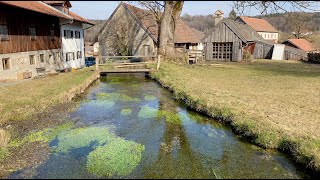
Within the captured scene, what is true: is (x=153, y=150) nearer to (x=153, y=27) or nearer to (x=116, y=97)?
(x=116, y=97)

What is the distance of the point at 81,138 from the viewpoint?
962 centimetres

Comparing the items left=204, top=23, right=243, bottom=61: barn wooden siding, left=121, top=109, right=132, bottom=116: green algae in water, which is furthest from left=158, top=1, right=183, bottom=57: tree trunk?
left=121, top=109, right=132, bottom=116: green algae in water

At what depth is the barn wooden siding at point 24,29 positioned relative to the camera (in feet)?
68.1

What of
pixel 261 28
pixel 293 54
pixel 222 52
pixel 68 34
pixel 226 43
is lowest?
pixel 293 54

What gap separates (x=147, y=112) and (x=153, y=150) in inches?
178

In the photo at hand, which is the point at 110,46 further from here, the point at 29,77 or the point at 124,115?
the point at 124,115

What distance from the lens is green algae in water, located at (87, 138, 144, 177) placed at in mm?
7249

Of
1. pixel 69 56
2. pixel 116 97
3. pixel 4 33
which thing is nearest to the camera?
pixel 116 97

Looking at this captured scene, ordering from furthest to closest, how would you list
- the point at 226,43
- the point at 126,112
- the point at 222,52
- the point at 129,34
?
1. the point at 222,52
2. the point at 226,43
3. the point at 129,34
4. the point at 126,112

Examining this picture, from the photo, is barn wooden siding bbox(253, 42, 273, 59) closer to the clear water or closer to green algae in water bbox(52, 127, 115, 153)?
the clear water

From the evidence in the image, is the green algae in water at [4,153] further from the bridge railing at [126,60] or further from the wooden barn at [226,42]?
the wooden barn at [226,42]

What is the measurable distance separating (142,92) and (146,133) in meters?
7.85

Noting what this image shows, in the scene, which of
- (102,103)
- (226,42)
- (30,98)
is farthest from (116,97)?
(226,42)

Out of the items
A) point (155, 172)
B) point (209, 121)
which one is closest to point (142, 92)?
point (209, 121)
